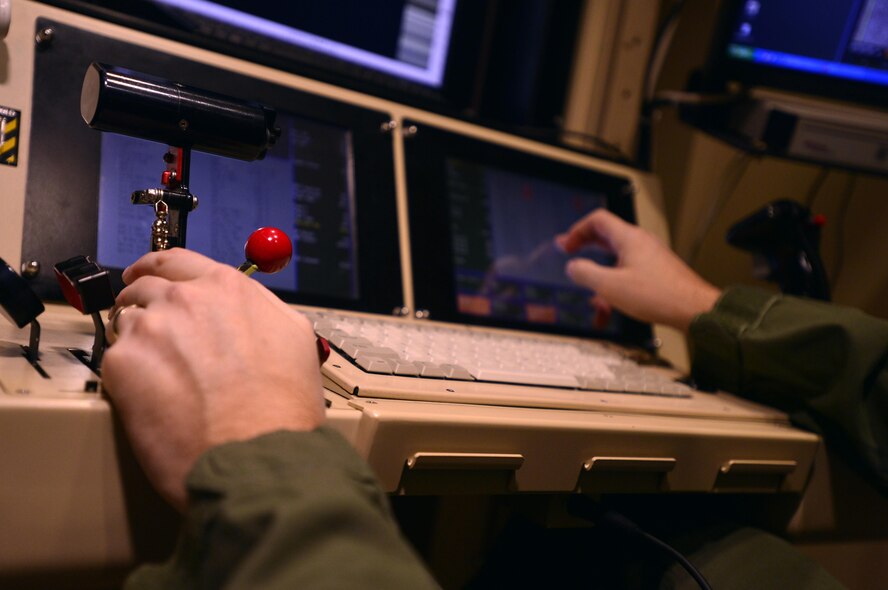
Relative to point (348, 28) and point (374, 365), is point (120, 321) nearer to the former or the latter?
point (374, 365)

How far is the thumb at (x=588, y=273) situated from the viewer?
3.46ft

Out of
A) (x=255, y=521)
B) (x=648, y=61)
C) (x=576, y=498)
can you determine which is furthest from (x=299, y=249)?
(x=648, y=61)

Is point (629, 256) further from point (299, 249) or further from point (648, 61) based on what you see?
point (648, 61)

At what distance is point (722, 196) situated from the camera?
1609mm

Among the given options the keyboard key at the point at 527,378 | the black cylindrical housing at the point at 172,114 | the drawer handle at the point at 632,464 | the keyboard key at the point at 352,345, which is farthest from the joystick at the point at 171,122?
the drawer handle at the point at 632,464

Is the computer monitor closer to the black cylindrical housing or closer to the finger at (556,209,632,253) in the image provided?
the finger at (556,209,632,253)

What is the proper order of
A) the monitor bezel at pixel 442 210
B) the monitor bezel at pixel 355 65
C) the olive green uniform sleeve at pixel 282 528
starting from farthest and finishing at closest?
the monitor bezel at pixel 442 210 < the monitor bezel at pixel 355 65 < the olive green uniform sleeve at pixel 282 528

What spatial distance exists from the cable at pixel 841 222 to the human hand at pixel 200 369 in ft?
4.69

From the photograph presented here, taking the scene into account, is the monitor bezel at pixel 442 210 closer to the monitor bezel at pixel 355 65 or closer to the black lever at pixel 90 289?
the monitor bezel at pixel 355 65

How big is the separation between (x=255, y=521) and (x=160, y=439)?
9 cm

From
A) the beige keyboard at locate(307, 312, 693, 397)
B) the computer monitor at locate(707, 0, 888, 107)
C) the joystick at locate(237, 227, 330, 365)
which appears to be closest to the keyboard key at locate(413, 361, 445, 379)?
the beige keyboard at locate(307, 312, 693, 397)

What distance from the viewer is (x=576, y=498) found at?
0.76 meters

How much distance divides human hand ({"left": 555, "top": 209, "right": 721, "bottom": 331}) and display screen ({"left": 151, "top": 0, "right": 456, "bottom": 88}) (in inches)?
16.1

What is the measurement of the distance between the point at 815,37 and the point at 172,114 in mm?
1170
